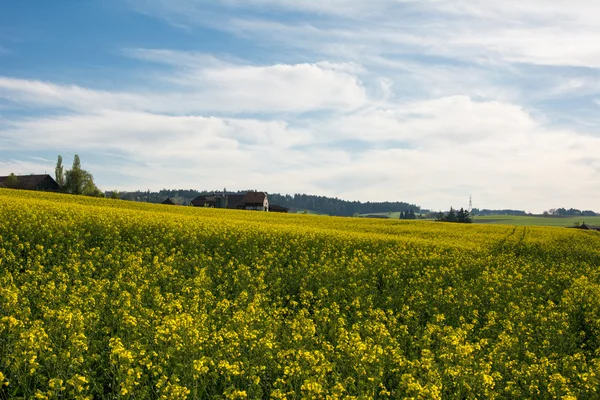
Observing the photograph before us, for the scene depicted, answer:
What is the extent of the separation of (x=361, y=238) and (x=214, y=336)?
64.1 feet

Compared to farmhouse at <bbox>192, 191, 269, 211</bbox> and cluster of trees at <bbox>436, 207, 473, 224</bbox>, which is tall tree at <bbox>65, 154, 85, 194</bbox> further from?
cluster of trees at <bbox>436, 207, 473, 224</bbox>

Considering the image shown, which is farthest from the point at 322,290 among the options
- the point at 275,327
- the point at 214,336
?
the point at 214,336

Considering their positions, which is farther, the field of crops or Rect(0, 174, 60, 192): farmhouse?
Rect(0, 174, 60, 192): farmhouse

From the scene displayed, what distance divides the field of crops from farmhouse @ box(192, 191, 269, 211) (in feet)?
277

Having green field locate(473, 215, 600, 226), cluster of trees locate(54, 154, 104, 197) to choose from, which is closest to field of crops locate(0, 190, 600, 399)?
cluster of trees locate(54, 154, 104, 197)

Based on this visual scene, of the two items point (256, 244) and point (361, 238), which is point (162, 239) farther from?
point (361, 238)

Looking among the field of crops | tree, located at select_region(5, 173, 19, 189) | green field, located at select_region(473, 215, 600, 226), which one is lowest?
the field of crops

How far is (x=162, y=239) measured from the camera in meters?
21.5

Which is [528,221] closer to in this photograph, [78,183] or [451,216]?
[451,216]

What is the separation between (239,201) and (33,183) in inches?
2001

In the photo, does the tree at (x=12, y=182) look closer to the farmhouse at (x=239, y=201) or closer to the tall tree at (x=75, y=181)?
the tall tree at (x=75, y=181)

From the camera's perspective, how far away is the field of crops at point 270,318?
24.1 feet

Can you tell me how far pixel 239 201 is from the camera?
413 feet

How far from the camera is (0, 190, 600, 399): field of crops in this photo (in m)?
7.36
